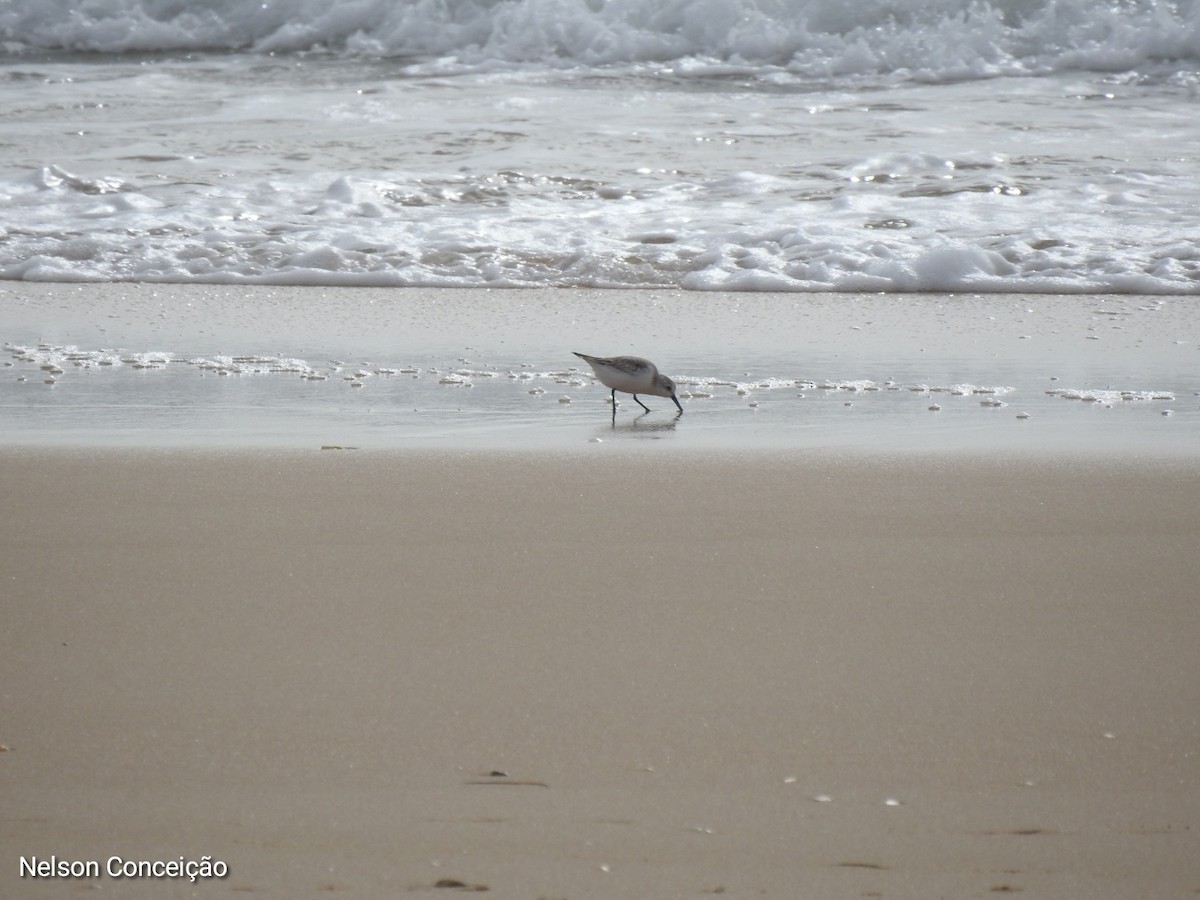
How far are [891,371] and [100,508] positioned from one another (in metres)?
2.56

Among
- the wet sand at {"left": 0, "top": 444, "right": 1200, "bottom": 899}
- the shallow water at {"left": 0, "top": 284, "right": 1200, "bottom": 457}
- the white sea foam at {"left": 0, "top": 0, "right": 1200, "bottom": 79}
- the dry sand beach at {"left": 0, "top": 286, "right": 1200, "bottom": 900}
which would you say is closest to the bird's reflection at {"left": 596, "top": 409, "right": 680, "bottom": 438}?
the shallow water at {"left": 0, "top": 284, "right": 1200, "bottom": 457}

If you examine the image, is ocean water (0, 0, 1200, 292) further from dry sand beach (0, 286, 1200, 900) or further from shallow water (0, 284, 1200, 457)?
dry sand beach (0, 286, 1200, 900)

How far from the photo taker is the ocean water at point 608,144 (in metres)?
6.39

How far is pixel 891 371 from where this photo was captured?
4.34 meters

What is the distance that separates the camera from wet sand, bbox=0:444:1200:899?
4.74 feet

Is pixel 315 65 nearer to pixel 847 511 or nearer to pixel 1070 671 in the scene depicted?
pixel 847 511

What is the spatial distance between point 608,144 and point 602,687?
24.8 ft

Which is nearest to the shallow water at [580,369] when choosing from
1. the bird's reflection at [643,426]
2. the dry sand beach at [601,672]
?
the bird's reflection at [643,426]

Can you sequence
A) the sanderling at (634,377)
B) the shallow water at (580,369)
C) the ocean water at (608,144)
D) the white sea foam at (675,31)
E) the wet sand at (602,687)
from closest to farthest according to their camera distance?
the wet sand at (602,687)
the shallow water at (580,369)
the sanderling at (634,377)
the ocean water at (608,144)
the white sea foam at (675,31)

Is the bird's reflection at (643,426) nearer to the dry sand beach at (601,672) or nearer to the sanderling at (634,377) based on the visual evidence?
the sanderling at (634,377)

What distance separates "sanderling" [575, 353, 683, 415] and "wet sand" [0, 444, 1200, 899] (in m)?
0.89

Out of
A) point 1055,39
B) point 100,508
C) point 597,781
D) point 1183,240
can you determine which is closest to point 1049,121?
point 1055,39

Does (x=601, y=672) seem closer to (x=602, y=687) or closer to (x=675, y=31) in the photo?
(x=602, y=687)

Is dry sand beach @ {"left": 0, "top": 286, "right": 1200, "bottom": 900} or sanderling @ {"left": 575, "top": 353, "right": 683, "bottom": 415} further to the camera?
sanderling @ {"left": 575, "top": 353, "right": 683, "bottom": 415}
